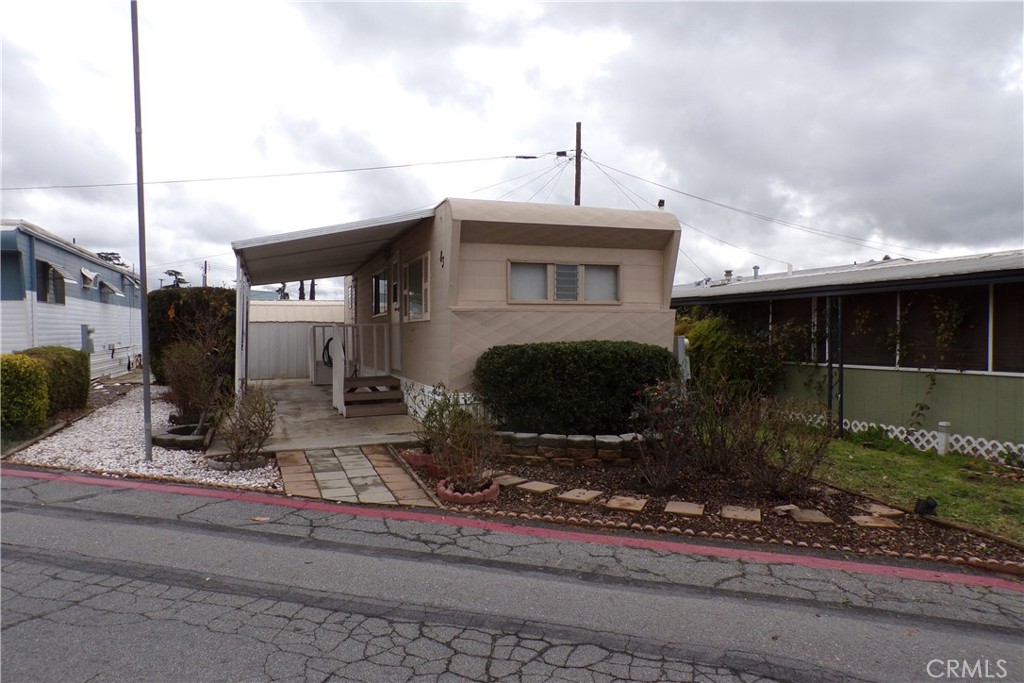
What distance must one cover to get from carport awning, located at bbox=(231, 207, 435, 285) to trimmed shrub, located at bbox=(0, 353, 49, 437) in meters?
3.39

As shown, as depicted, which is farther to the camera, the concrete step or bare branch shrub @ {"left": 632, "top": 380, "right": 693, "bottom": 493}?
the concrete step

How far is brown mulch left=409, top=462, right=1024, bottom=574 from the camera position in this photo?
547 centimetres

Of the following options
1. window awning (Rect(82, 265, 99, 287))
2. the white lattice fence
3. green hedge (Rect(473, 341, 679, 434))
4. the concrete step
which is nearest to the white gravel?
the concrete step

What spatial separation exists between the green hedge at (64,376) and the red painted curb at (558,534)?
3.84 m

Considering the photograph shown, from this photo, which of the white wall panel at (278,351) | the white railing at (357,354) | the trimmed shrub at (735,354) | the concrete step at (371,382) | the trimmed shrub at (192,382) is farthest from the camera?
the white wall panel at (278,351)

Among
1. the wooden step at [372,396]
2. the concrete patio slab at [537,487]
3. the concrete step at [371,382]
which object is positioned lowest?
the concrete patio slab at [537,487]

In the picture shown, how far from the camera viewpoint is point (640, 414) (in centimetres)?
759

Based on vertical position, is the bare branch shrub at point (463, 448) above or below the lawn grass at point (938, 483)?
above

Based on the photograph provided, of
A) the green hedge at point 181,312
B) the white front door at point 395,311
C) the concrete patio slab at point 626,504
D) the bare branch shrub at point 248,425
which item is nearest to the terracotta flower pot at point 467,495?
the concrete patio slab at point 626,504

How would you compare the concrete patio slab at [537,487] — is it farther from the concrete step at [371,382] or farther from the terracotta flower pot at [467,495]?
the concrete step at [371,382]

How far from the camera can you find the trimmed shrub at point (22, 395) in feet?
30.2

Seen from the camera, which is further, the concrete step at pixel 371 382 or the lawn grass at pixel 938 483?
the concrete step at pixel 371 382

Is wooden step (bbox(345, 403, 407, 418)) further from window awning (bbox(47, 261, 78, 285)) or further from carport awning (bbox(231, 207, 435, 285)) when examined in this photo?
window awning (bbox(47, 261, 78, 285))

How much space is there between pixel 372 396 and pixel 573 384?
4.27m
